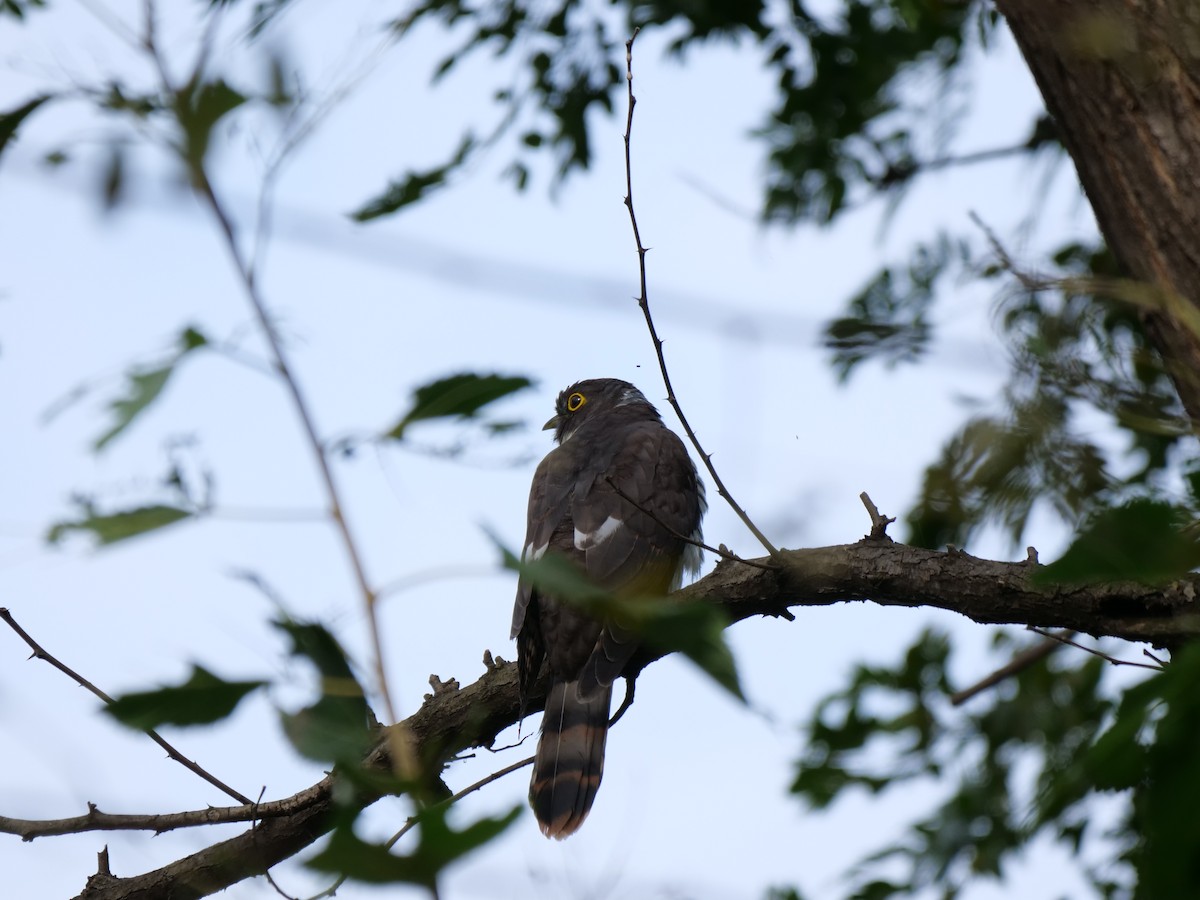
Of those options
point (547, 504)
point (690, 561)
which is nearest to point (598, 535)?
point (547, 504)

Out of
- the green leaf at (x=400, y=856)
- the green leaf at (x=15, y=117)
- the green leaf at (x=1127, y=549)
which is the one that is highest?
the green leaf at (x=15, y=117)

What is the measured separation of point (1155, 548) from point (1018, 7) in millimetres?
2924

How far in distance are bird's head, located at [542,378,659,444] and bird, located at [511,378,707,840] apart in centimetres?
61

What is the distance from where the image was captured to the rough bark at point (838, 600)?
A: 10.9 ft

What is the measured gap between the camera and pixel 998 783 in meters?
5.79

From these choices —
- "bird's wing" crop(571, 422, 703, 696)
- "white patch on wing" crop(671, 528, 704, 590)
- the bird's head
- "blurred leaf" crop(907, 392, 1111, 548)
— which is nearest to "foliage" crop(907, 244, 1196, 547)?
"blurred leaf" crop(907, 392, 1111, 548)

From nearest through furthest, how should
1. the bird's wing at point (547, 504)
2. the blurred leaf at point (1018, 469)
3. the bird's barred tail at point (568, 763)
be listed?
1. the blurred leaf at point (1018, 469)
2. the bird's barred tail at point (568, 763)
3. the bird's wing at point (547, 504)

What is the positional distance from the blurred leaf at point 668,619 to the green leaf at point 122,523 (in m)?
0.44

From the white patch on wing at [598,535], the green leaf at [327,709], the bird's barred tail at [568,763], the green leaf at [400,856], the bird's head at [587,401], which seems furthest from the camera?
the bird's head at [587,401]

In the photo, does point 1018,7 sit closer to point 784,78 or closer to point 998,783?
point 784,78

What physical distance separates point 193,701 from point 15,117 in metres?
0.85

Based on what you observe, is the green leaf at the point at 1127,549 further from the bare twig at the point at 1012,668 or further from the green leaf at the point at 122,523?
the bare twig at the point at 1012,668

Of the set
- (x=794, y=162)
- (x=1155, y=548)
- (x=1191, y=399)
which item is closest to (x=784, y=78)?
(x=794, y=162)

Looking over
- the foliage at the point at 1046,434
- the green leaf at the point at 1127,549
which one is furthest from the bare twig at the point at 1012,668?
the green leaf at the point at 1127,549
